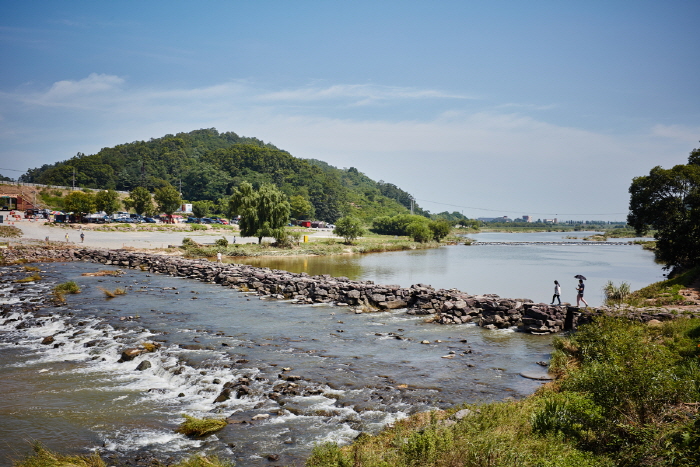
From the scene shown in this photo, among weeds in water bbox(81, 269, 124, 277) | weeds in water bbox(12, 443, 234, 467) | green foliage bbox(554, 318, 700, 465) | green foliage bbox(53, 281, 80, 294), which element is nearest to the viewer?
green foliage bbox(554, 318, 700, 465)

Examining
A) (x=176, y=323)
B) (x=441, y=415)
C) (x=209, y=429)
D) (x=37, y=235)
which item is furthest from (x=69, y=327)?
(x=37, y=235)

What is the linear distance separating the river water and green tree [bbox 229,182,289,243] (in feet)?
117

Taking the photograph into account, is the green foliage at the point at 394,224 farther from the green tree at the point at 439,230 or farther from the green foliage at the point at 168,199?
the green foliage at the point at 168,199

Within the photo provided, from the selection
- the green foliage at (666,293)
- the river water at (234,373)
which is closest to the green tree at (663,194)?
the green foliage at (666,293)

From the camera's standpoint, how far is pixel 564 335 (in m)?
18.8

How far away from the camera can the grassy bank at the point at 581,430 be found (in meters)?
6.61

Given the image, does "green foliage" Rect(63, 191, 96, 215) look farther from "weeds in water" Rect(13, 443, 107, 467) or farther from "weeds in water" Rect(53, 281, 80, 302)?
"weeds in water" Rect(13, 443, 107, 467)

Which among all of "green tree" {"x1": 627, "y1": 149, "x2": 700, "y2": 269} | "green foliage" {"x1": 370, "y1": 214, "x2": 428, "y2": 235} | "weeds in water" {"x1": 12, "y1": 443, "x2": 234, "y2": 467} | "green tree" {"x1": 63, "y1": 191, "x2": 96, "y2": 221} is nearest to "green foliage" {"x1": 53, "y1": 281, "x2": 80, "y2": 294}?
"weeds in water" {"x1": 12, "y1": 443, "x2": 234, "y2": 467}

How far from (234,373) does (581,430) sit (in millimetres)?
9467

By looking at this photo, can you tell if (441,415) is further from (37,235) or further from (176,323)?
(37,235)

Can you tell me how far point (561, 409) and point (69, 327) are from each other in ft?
63.3

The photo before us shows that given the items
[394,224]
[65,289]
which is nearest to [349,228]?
[394,224]

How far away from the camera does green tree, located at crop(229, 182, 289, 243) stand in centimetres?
5984

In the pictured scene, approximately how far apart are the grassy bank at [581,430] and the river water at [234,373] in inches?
Result: 70.2
